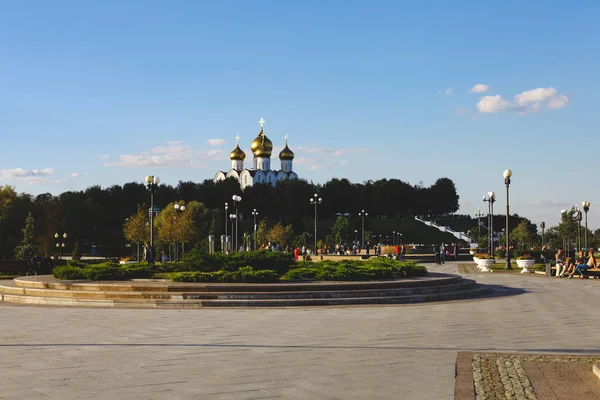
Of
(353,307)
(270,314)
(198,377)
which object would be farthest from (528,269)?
(198,377)

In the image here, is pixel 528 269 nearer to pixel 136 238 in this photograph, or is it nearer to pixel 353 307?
pixel 353 307

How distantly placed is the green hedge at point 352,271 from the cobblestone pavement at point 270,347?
284 centimetres

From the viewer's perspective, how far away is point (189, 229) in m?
60.7

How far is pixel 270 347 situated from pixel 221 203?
10200 centimetres

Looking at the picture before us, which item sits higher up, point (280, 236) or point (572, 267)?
point (280, 236)

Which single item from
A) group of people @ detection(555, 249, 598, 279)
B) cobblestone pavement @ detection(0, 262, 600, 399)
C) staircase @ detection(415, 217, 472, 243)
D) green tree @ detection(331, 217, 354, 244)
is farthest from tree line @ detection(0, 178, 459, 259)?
cobblestone pavement @ detection(0, 262, 600, 399)

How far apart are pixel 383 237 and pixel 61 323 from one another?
9242 cm

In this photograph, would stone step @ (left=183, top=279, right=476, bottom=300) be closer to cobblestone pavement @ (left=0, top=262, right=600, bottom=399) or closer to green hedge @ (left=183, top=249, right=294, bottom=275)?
cobblestone pavement @ (left=0, top=262, right=600, bottom=399)

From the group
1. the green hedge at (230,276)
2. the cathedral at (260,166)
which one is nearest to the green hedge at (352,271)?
the green hedge at (230,276)

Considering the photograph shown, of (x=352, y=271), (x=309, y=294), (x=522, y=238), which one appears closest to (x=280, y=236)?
(x=522, y=238)

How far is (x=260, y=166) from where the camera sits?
131875 mm

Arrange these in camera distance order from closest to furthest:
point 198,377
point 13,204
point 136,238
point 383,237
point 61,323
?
point 198,377 < point 61,323 < point 136,238 < point 13,204 < point 383,237

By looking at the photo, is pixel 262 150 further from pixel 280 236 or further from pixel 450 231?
pixel 280 236

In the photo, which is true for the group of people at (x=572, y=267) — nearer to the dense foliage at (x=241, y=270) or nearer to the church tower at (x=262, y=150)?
the dense foliage at (x=241, y=270)
